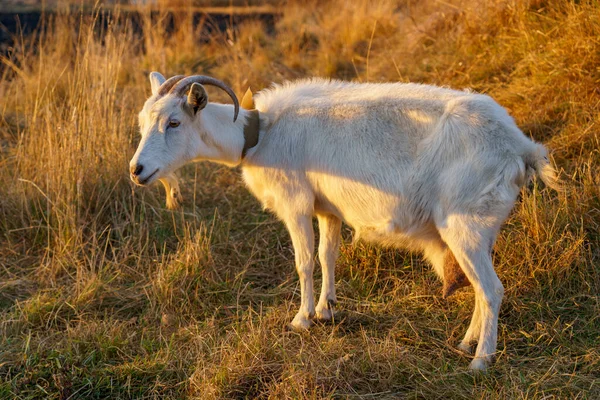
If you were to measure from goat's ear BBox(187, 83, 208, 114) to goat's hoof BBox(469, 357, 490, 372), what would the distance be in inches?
92.3

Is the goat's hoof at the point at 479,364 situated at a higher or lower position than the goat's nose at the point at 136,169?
lower

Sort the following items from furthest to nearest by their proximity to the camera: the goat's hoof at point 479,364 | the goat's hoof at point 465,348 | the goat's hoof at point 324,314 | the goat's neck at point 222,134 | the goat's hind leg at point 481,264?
the goat's hoof at point 324,314
the goat's neck at point 222,134
the goat's hoof at point 465,348
the goat's hoof at point 479,364
the goat's hind leg at point 481,264

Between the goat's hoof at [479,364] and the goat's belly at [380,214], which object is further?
the goat's belly at [380,214]

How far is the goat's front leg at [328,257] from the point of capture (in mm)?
5133

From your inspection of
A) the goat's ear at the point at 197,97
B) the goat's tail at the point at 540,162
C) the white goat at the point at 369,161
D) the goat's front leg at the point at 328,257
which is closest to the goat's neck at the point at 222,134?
the white goat at the point at 369,161

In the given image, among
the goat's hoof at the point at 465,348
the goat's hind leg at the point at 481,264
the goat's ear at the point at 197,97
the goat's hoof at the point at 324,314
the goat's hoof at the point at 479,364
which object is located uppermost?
the goat's ear at the point at 197,97

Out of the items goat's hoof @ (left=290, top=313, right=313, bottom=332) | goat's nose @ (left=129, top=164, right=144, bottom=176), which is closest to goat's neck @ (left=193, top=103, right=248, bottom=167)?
goat's nose @ (left=129, top=164, right=144, bottom=176)

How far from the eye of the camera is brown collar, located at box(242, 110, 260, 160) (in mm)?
4879

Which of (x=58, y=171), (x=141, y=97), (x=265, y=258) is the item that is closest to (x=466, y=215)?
(x=265, y=258)

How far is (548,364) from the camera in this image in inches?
173

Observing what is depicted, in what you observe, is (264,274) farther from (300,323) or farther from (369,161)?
(369,161)

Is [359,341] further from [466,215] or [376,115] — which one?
[376,115]

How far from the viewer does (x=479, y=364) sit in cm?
436

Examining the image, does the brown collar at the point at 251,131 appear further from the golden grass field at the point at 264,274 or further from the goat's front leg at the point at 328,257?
the golden grass field at the point at 264,274
